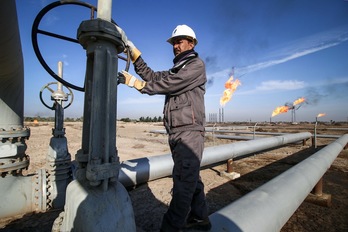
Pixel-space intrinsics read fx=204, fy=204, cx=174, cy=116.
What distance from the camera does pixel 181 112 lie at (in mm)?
1694

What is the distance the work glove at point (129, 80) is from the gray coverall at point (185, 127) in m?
0.06

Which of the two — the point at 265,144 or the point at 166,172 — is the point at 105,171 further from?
the point at 265,144

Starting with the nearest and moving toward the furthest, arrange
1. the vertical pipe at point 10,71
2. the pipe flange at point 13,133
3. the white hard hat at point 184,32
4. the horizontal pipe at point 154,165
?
the vertical pipe at point 10,71 < the white hard hat at point 184,32 < the pipe flange at point 13,133 < the horizontal pipe at point 154,165

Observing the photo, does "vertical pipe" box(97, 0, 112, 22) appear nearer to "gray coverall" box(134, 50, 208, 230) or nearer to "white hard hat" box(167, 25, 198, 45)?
"gray coverall" box(134, 50, 208, 230)

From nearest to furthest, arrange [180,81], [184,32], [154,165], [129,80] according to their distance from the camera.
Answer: [129,80]
[180,81]
[184,32]
[154,165]

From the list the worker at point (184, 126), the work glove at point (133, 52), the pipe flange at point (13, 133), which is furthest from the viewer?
the pipe flange at point (13, 133)

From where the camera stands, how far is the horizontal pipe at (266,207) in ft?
5.22

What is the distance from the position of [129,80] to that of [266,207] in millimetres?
1611

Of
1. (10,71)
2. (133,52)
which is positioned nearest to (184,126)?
(133,52)

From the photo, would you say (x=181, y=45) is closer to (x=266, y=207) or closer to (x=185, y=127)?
(x=185, y=127)

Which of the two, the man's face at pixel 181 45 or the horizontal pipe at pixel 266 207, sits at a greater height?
the man's face at pixel 181 45

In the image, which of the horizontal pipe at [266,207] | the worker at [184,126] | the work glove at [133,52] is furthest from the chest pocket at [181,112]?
the horizontal pipe at [266,207]

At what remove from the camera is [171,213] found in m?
1.61

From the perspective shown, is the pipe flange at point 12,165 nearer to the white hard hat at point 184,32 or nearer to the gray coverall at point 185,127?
the gray coverall at point 185,127
